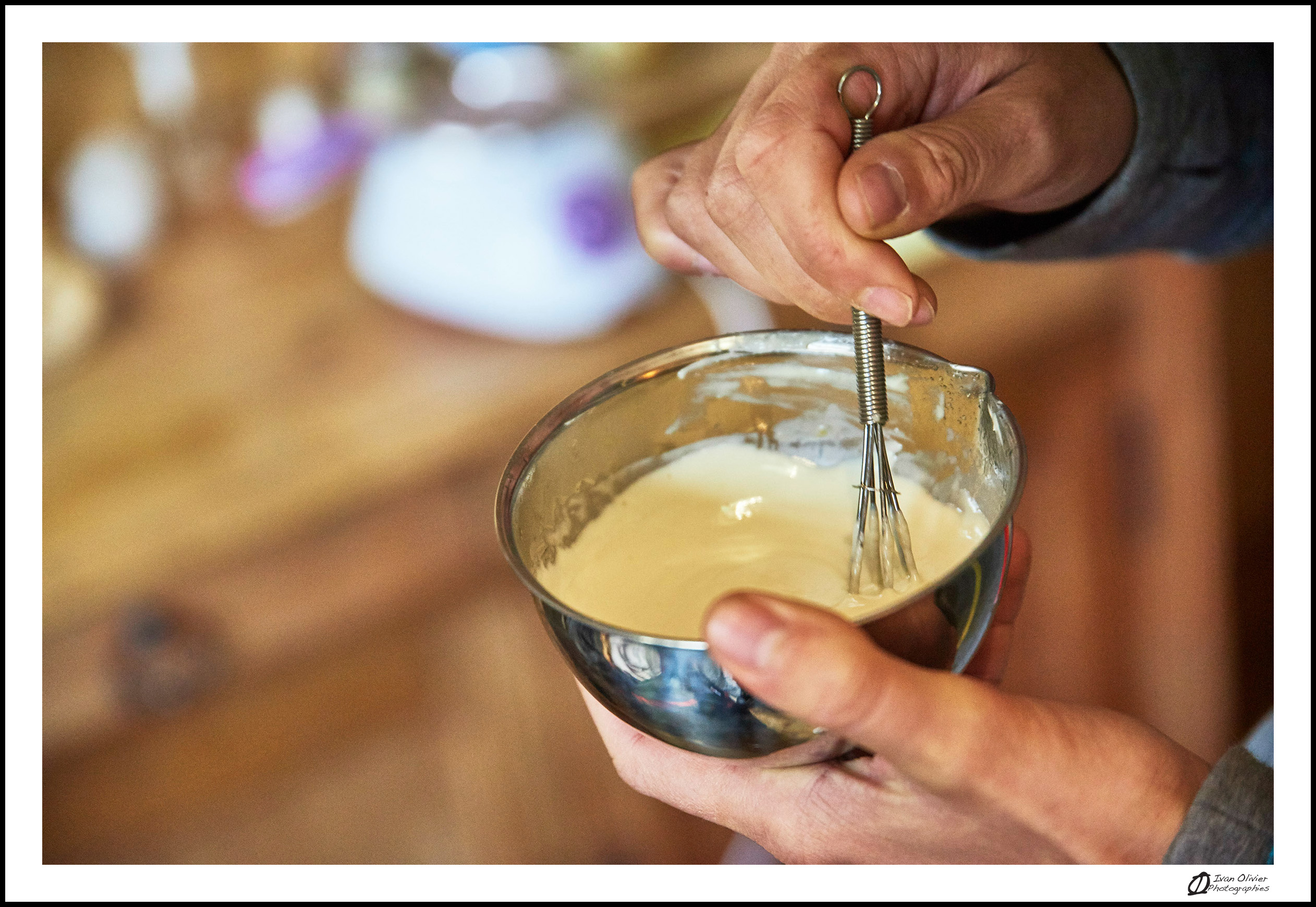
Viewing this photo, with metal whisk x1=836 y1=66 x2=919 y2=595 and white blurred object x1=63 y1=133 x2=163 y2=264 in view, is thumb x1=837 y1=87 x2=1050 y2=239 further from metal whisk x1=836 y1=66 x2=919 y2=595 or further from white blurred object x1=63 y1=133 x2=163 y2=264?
white blurred object x1=63 y1=133 x2=163 y2=264

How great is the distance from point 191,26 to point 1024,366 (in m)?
0.79

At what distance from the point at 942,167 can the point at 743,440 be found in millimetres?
151

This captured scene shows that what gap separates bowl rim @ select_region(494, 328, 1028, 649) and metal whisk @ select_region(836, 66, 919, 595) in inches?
1.0

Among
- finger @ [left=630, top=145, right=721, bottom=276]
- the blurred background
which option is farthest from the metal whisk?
the blurred background

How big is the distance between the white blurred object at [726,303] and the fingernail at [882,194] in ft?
1.64

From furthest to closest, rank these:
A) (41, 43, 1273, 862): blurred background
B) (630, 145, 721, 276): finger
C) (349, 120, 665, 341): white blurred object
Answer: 1. (349, 120, 665, 341): white blurred object
2. (41, 43, 1273, 862): blurred background
3. (630, 145, 721, 276): finger

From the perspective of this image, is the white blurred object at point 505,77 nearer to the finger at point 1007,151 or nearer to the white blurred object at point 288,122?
the white blurred object at point 288,122

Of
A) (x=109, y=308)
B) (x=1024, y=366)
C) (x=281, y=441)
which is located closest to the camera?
(x=281, y=441)

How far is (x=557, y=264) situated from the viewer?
3.15 ft

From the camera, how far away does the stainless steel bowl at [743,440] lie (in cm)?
38

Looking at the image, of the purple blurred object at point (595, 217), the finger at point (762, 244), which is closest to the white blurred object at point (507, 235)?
the purple blurred object at point (595, 217)

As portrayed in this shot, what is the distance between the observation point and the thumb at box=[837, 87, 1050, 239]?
0.46 meters

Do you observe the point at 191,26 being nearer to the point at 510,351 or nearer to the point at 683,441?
the point at 510,351

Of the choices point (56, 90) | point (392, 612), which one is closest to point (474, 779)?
point (392, 612)
